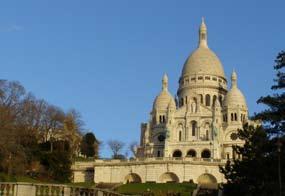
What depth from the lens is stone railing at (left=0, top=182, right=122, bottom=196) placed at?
26.9 meters

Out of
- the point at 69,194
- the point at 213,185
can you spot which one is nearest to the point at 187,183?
the point at 213,185

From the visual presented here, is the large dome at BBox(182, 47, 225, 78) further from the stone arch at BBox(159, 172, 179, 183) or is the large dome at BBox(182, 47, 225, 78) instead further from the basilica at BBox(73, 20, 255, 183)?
the stone arch at BBox(159, 172, 179, 183)

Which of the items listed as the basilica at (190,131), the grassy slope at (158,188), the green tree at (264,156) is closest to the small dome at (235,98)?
the basilica at (190,131)

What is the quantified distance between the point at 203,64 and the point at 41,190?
97269 mm

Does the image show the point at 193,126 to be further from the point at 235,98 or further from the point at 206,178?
the point at 206,178

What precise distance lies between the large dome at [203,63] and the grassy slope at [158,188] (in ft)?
164

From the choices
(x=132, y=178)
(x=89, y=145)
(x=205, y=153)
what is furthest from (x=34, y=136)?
(x=205, y=153)

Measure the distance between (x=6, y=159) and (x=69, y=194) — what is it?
39330 millimetres

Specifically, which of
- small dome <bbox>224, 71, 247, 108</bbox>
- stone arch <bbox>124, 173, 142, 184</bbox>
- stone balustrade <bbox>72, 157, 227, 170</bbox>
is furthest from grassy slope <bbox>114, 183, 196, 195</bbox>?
small dome <bbox>224, 71, 247, 108</bbox>

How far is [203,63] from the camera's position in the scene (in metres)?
123

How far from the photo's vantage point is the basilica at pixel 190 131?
82.5m

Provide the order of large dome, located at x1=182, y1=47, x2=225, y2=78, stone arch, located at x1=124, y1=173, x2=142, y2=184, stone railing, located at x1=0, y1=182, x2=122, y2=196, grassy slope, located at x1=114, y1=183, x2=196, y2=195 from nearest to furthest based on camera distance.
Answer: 1. stone railing, located at x1=0, y1=182, x2=122, y2=196
2. grassy slope, located at x1=114, y1=183, x2=196, y2=195
3. stone arch, located at x1=124, y1=173, x2=142, y2=184
4. large dome, located at x1=182, y1=47, x2=225, y2=78

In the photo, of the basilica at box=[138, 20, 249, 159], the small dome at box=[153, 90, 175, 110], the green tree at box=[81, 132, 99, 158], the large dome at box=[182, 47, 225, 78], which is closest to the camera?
the green tree at box=[81, 132, 99, 158]

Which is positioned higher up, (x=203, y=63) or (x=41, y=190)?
(x=203, y=63)
